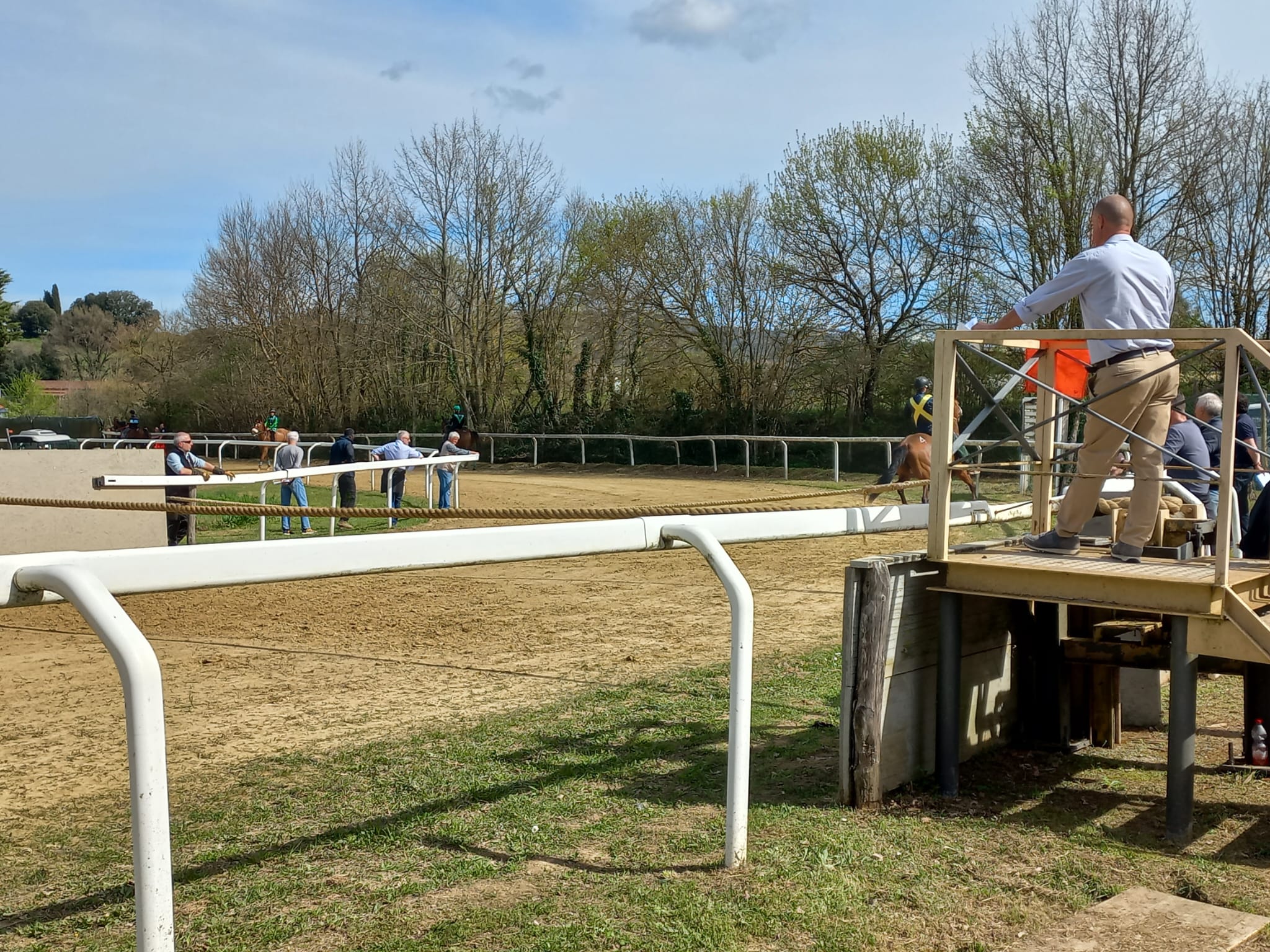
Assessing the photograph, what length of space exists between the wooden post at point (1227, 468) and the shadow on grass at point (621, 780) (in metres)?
1.82

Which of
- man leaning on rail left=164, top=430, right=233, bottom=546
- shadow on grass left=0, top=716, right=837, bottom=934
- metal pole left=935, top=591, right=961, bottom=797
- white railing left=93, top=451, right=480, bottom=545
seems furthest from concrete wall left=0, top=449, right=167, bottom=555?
metal pole left=935, top=591, right=961, bottom=797

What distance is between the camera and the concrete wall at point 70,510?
13.8 metres

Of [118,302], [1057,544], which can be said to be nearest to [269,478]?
[1057,544]

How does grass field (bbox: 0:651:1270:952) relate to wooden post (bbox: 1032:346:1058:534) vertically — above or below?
below

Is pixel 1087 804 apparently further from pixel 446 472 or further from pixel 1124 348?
pixel 446 472

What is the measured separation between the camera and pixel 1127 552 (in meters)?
4.82

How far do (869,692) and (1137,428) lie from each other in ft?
5.40

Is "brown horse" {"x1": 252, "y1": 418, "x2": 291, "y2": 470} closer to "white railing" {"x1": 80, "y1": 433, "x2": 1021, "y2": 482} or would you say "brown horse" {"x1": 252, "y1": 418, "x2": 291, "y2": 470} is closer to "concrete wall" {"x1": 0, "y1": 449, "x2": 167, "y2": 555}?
"white railing" {"x1": 80, "y1": 433, "x2": 1021, "y2": 482}

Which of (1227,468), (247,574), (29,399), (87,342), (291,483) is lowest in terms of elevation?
(291,483)

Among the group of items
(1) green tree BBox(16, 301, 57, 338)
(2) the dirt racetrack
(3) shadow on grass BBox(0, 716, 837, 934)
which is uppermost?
(1) green tree BBox(16, 301, 57, 338)

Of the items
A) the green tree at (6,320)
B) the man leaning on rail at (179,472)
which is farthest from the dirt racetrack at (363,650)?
the green tree at (6,320)

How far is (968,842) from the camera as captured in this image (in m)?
4.29

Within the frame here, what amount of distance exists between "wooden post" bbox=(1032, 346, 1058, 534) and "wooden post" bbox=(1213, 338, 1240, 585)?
3.61ft

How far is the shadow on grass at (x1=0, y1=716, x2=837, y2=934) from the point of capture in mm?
3982
